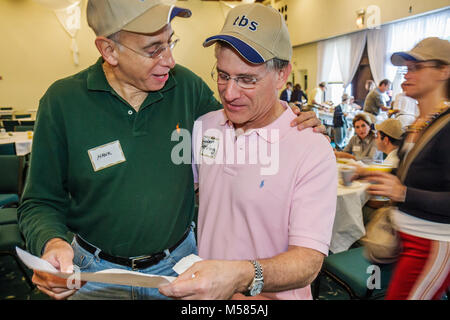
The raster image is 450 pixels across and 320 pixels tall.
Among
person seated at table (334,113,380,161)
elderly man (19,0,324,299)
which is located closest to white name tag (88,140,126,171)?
elderly man (19,0,324,299)

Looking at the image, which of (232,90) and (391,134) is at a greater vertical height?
(232,90)

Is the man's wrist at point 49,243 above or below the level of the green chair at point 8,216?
above

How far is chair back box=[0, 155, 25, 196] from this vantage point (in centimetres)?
377

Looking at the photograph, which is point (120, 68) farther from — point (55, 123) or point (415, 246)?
point (415, 246)

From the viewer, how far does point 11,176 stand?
3814 mm

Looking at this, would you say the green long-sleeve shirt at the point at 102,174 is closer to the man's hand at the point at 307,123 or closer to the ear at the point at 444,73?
the man's hand at the point at 307,123

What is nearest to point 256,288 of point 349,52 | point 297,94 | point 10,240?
point 10,240

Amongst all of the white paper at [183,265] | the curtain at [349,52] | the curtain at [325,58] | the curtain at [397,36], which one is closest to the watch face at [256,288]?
the white paper at [183,265]

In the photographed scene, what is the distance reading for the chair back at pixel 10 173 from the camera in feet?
12.4

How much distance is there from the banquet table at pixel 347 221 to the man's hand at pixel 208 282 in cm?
247

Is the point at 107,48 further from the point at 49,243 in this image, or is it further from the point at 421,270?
the point at 421,270

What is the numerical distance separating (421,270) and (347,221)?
1300 mm

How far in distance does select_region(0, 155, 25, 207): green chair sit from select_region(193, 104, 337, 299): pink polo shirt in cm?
330

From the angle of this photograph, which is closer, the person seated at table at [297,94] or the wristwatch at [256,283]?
the wristwatch at [256,283]
